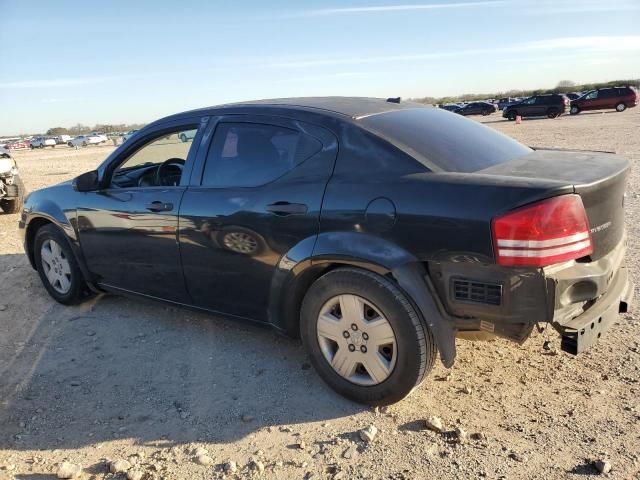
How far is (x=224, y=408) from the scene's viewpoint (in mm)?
3195

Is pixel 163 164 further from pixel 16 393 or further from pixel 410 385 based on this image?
pixel 410 385

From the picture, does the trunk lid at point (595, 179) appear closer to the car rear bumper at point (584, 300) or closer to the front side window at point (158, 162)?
the car rear bumper at point (584, 300)

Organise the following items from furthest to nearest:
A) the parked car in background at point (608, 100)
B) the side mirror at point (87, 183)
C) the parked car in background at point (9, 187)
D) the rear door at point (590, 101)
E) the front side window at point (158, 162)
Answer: the rear door at point (590, 101)
the parked car in background at point (608, 100)
the parked car in background at point (9, 187)
the side mirror at point (87, 183)
the front side window at point (158, 162)

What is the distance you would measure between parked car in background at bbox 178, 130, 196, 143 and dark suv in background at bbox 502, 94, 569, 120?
39490 mm

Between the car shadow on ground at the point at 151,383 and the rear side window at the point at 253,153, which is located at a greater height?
the rear side window at the point at 253,153

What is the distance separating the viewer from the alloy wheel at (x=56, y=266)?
4840mm

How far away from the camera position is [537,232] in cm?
252

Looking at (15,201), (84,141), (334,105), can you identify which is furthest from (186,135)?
(84,141)

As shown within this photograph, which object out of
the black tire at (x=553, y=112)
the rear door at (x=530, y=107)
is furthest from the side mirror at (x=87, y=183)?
the black tire at (x=553, y=112)

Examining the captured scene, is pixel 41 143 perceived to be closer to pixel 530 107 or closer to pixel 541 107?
pixel 530 107

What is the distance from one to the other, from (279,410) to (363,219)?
1.21 m

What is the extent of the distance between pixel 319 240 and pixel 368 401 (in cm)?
96

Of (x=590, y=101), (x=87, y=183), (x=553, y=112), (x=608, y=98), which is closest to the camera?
(x=87, y=183)

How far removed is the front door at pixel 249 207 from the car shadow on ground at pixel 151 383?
1.17 ft
